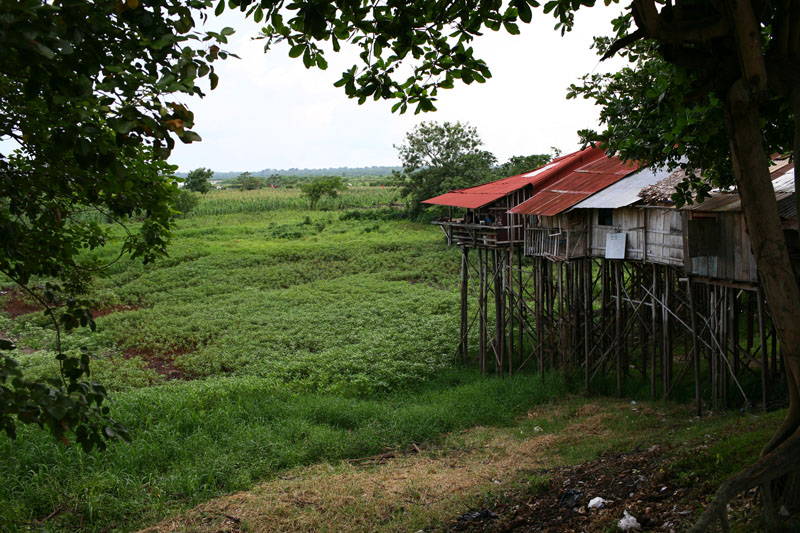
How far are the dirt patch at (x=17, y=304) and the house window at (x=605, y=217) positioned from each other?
2157 centimetres

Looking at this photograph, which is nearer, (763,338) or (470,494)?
(470,494)

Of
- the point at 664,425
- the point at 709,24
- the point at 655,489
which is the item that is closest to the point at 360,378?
the point at 664,425

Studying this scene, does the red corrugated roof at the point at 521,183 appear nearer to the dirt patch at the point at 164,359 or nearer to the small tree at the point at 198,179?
the dirt patch at the point at 164,359

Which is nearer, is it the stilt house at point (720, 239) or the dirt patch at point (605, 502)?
the dirt patch at point (605, 502)

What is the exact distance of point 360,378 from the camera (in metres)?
14.8

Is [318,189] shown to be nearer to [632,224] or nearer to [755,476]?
[632,224]

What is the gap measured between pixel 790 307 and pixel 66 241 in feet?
20.2

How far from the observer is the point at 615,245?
12.7m

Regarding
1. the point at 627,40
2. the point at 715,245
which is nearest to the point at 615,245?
the point at 715,245

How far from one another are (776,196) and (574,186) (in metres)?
6.01

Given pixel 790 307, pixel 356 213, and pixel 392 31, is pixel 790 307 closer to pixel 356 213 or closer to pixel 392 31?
pixel 392 31

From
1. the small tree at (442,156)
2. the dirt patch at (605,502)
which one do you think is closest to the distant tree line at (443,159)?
the small tree at (442,156)

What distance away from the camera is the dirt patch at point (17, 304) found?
2323cm

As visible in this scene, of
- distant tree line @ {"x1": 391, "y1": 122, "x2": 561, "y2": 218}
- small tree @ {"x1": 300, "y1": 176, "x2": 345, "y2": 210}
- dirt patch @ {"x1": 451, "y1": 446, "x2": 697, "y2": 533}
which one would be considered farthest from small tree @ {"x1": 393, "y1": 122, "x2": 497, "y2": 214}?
dirt patch @ {"x1": 451, "y1": 446, "x2": 697, "y2": 533}
